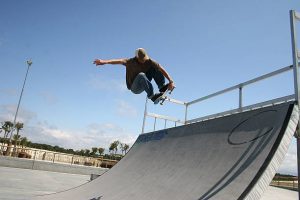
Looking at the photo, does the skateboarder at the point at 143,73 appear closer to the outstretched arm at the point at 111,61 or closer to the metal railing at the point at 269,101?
the outstretched arm at the point at 111,61

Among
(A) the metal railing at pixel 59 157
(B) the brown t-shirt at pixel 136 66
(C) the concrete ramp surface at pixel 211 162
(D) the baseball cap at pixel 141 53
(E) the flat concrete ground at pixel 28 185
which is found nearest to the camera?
(C) the concrete ramp surface at pixel 211 162

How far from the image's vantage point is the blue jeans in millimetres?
5566

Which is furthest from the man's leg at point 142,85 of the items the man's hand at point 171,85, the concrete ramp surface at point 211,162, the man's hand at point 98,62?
the concrete ramp surface at point 211,162

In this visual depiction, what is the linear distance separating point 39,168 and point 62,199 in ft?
50.0

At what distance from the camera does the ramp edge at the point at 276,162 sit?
8.48 ft

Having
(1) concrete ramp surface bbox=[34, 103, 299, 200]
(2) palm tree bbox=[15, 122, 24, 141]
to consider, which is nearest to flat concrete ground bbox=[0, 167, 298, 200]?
(1) concrete ramp surface bbox=[34, 103, 299, 200]

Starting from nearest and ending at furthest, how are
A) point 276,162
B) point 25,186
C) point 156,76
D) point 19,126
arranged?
1. point 276,162
2. point 156,76
3. point 25,186
4. point 19,126

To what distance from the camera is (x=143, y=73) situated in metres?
5.56

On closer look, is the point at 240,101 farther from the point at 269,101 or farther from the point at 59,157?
the point at 59,157

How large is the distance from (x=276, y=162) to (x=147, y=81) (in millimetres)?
3291

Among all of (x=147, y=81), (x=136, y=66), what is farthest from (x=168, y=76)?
(x=136, y=66)

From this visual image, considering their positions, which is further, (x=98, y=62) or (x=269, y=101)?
(x=98, y=62)

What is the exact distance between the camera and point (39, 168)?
18.9m

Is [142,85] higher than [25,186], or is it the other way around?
[142,85]
